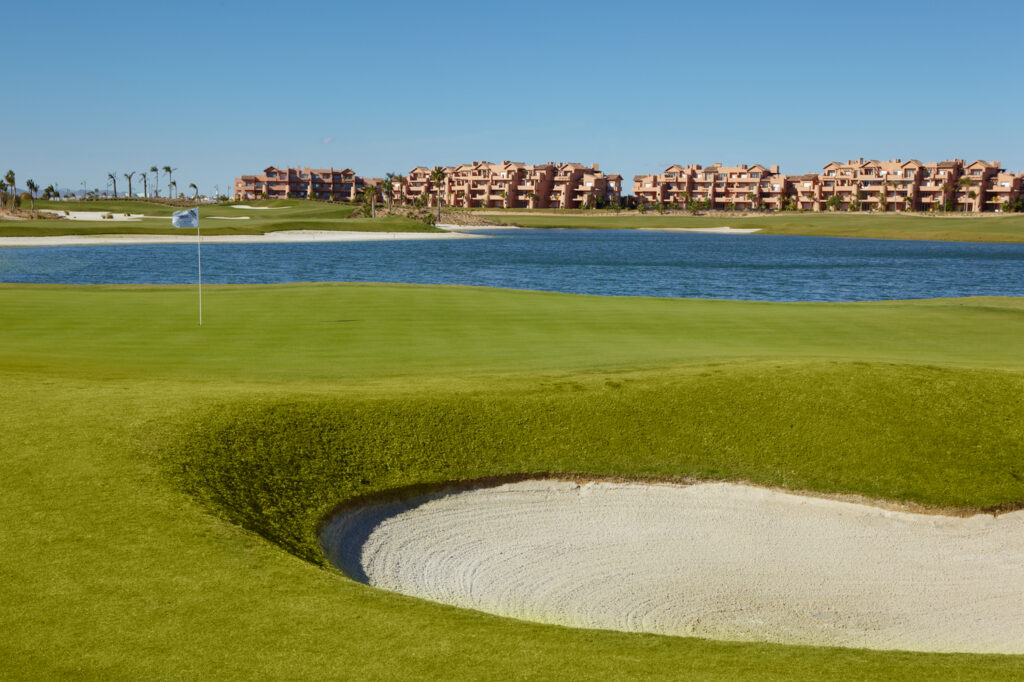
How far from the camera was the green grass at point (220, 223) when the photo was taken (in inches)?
4215

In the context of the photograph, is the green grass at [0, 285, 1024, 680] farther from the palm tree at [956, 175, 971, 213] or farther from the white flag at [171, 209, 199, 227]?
the palm tree at [956, 175, 971, 213]

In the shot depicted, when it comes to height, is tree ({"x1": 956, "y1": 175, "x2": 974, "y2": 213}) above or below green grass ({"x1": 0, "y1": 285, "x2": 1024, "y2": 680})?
above

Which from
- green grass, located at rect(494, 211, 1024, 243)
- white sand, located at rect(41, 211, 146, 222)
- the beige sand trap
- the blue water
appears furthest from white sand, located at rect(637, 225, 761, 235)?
the beige sand trap

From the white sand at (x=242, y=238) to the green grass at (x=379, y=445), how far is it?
8463 centimetres

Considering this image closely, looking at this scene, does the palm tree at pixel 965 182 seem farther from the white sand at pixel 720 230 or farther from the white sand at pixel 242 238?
the white sand at pixel 242 238

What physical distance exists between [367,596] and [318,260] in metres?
77.8

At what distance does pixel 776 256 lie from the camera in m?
103

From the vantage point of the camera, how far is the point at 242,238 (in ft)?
380

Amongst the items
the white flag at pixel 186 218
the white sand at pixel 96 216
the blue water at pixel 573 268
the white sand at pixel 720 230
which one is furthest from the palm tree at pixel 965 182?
the white flag at pixel 186 218

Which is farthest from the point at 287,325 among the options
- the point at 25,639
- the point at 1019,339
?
the point at 1019,339

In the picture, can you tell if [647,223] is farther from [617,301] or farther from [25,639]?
[25,639]

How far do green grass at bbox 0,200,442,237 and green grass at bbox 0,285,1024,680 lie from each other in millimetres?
95001

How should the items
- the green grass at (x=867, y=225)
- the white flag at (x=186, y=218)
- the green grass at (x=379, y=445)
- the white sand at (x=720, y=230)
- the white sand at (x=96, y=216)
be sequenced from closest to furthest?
the green grass at (x=379, y=445), the white flag at (x=186, y=218), the white sand at (x=96, y=216), the green grass at (x=867, y=225), the white sand at (x=720, y=230)

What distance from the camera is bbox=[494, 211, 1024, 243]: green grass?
148 metres
